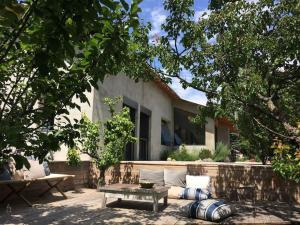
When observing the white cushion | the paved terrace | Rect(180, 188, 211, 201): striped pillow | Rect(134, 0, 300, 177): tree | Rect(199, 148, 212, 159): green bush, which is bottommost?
the paved terrace

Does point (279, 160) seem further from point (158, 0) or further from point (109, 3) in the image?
point (109, 3)

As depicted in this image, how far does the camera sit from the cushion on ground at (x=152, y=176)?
11573mm

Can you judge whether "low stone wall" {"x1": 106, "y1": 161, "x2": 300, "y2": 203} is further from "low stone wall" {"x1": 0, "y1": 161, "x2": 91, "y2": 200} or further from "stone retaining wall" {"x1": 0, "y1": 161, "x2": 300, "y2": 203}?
"low stone wall" {"x1": 0, "y1": 161, "x2": 91, "y2": 200}

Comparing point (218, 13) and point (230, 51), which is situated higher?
point (218, 13)

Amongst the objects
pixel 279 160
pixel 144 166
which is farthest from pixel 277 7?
pixel 144 166

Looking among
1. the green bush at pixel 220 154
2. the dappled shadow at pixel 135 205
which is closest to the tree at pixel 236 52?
the dappled shadow at pixel 135 205

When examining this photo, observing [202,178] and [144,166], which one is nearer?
[202,178]

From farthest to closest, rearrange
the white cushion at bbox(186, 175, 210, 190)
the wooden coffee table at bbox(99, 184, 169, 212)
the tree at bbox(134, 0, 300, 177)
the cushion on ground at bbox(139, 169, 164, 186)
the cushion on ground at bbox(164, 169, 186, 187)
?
the cushion on ground at bbox(139, 169, 164, 186) → the cushion on ground at bbox(164, 169, 186, 187) → the white cushion at bbox(186, 175, 210, 190) → the wooden coffee table at bbox(99, 184, 169, 212) → the tree at bbox(134, 0, 300, 177)

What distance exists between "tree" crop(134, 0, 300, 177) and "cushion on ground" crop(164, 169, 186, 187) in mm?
3346

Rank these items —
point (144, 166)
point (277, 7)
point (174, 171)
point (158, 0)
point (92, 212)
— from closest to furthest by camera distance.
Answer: point (277, 7) < point (158, 0) < point (92, 212) < point (174, 171) < point (144, 166)

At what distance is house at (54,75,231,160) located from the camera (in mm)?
15344

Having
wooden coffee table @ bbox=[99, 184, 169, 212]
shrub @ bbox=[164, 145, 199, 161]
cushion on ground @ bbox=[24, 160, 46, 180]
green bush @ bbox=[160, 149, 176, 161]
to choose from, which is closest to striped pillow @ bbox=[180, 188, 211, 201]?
wooden coffee table @ bbox=[99, 184, 169, 212]

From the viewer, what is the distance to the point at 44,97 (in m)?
3.02

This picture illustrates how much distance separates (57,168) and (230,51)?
6.82 m
